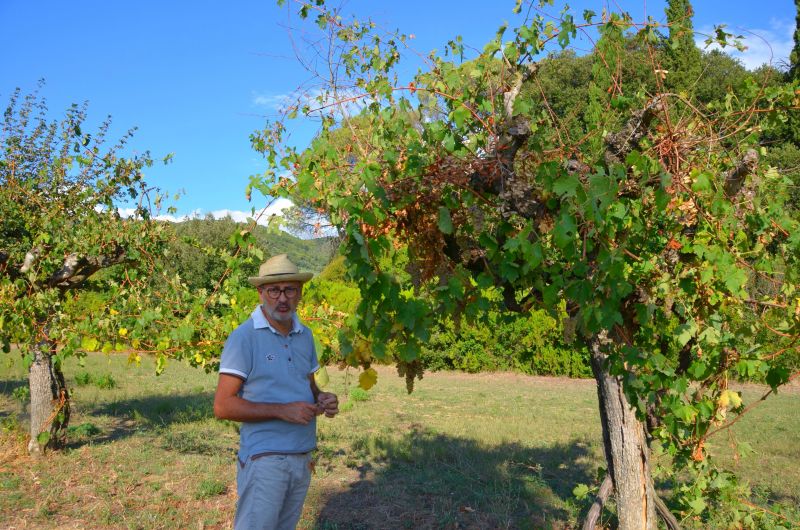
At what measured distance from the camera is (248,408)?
2.71 meters

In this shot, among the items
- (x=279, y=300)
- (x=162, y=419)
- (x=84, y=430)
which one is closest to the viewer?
(x=279, y=300)

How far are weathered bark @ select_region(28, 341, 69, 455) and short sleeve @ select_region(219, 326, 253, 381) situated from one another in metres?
4.65

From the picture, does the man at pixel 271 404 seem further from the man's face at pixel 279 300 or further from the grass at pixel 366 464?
the grass at pixel 366 464

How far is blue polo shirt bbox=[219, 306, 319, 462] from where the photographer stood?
2783 mm

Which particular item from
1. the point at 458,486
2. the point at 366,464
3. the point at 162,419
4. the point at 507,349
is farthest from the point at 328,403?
the point at 507,349

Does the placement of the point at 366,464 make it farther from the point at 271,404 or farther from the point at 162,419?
the point at 271,404

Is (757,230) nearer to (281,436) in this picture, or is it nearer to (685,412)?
(685,412)

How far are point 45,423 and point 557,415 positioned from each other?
677 centimetres

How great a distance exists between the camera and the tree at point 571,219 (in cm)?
259

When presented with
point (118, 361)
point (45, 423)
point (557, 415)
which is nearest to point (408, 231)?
point (45, 423)

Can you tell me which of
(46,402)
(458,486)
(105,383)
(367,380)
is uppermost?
(367,380)

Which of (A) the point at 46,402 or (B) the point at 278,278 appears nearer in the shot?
(B) the point at 278,278

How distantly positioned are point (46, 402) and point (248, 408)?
16.8 ft

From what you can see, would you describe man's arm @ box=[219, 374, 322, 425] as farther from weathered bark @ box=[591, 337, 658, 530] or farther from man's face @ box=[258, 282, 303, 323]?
weathered bark @ box=[591, 337, 658, 530]
